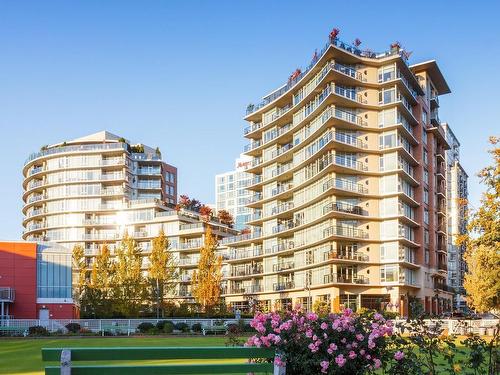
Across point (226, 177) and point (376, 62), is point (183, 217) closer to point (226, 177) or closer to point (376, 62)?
point (376, 62)

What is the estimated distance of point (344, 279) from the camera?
69750 millimetres

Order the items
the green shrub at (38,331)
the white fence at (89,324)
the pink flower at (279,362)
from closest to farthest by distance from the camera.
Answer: the pink flower at (279,362), the green shrub at (38,331), the white fence at (89,324)

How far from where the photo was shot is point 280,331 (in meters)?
9.30

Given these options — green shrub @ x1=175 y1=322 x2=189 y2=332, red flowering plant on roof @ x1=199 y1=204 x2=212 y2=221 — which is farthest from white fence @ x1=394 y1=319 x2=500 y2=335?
red flowering plant on roof @ x1=199 y1=204 x2=212 y2=221

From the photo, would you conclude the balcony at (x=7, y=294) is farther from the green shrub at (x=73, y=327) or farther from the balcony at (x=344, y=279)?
the balcony at (x=344, y=279)

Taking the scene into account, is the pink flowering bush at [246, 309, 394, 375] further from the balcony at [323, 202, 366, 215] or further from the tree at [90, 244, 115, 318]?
the tree at [90, 244, 115, 318]

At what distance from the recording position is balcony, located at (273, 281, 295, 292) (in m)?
80.9

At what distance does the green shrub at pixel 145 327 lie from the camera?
166 ft

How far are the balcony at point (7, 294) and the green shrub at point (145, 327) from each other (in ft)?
78.5

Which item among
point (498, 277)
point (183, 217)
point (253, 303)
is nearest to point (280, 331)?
point (498, 277)

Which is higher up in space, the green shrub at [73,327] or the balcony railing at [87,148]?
the balcony railing at [87,148]

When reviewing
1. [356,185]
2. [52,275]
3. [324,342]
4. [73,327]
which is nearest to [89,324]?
[73,327]

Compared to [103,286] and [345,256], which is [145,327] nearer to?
[345,256]

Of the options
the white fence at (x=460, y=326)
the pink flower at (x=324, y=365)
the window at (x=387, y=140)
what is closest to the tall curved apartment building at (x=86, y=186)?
the window at (x=387, y=140)
